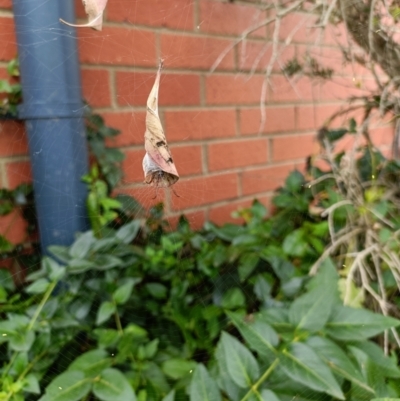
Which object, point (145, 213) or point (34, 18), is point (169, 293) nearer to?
point (145, 213)

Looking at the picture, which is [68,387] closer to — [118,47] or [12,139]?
[12,139]

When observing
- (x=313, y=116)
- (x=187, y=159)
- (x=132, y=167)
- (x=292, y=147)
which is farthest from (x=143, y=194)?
(x=313, y=116)

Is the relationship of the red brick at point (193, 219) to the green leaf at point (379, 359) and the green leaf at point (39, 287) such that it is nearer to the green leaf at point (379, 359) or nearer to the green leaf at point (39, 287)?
the green leaf at point (39, 287)

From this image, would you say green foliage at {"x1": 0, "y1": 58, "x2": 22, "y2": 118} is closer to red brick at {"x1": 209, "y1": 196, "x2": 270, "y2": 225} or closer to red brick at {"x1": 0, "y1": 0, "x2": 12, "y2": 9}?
red brick at {"x1": 0, "y1": 0, "x2": 12, "y2": 9}

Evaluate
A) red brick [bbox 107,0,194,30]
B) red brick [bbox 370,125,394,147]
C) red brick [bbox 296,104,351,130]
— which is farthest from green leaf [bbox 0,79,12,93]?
red brick [bbox 370,125,394,147]

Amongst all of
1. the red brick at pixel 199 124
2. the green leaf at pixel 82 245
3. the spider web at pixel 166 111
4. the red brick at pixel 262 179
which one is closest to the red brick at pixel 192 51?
the spider web at pixel 166 111

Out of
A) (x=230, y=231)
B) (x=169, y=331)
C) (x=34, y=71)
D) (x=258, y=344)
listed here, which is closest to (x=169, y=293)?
(x=169, y=331)
